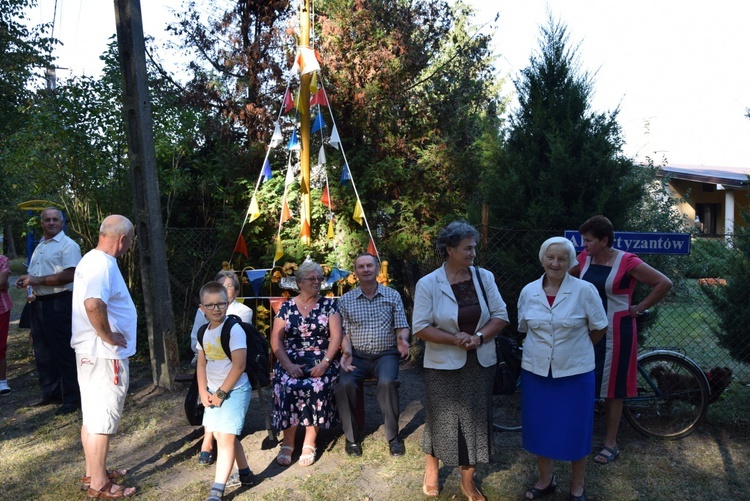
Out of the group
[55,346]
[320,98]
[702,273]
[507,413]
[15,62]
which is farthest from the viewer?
[15,62]

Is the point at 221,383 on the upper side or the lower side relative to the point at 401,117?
lower

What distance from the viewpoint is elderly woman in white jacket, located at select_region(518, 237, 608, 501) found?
143 inches

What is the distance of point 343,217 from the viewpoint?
8.88 m

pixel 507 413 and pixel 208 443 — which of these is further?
pixel 507 413

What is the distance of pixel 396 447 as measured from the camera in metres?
4.73

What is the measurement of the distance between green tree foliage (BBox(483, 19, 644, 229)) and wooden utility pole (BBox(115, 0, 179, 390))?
3.33m

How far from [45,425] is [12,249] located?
34.2 meters

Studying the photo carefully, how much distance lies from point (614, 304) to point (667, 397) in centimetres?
107

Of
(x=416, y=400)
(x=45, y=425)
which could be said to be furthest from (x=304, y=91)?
(x=45, y=425)

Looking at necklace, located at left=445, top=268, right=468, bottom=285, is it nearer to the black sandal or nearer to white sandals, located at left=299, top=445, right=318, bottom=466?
the black sandal

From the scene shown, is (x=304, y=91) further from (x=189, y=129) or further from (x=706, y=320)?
(x=706, y=320)

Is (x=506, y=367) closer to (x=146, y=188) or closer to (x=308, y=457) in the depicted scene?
(x=308, y=457)

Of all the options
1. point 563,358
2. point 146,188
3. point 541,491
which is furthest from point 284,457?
point 146,188

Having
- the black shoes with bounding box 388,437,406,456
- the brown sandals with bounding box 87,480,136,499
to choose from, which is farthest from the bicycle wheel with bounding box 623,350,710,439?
the brown sandals with bounding box 87,480,136,499
